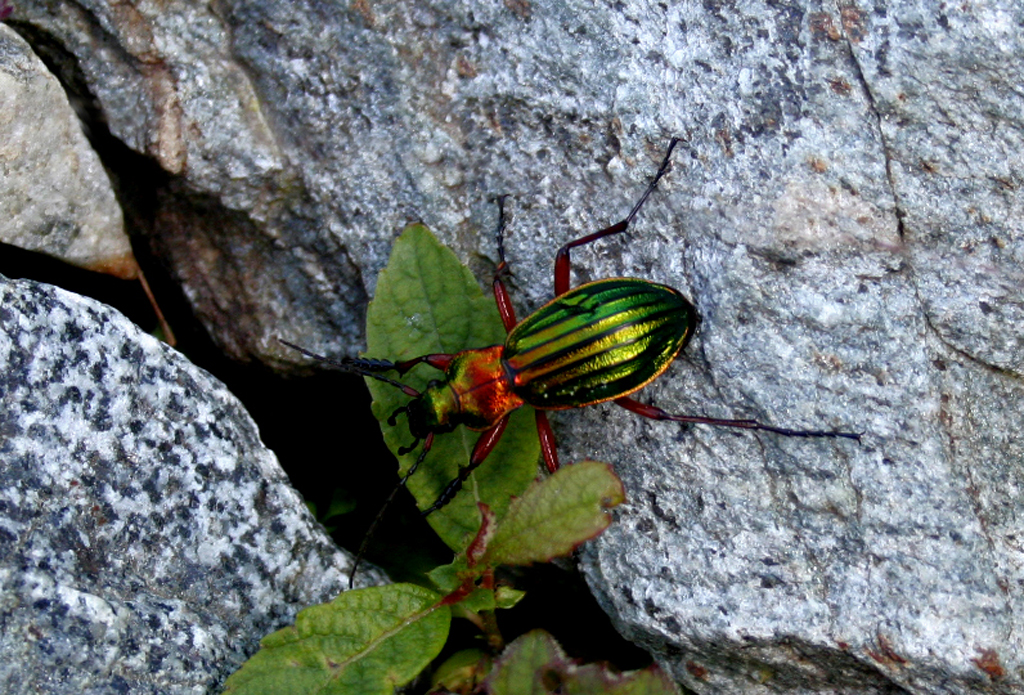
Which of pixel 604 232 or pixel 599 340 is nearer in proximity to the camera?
pixel 599 340

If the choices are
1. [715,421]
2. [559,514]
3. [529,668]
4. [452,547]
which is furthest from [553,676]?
[715,421]

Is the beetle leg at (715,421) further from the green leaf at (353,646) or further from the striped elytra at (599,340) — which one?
the green leaf at (353,646)

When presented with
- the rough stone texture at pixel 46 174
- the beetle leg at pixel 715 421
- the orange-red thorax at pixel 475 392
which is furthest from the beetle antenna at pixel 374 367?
the rough stone texture at pixel 46 174

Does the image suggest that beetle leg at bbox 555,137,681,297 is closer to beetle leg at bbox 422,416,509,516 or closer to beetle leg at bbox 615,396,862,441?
beetle leg at bbox 615,396,862,441

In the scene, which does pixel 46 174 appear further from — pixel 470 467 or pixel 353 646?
pixel 353 646

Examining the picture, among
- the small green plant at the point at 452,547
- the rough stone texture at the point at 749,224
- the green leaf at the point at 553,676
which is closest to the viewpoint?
the green leaf at the point at 553,676

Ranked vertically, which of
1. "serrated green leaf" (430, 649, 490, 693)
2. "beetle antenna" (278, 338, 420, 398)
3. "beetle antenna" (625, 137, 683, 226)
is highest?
"beetle antenna" (625, 137, 683, 226)

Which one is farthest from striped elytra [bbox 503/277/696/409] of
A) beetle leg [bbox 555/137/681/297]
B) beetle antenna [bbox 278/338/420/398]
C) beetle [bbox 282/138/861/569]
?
beetle antenna [bbox 278/338/420/398]
